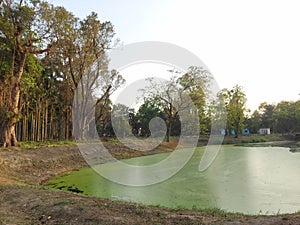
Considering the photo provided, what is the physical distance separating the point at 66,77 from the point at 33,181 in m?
10.8

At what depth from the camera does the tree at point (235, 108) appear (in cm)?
3034

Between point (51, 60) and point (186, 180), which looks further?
Result: point (51, 60)

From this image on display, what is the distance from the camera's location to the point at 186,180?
26.1 feet

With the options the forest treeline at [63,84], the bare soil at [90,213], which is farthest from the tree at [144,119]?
the bare soil at [90,213]

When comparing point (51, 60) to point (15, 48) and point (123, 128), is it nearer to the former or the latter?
point (15, 48)

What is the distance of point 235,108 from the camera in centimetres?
3094

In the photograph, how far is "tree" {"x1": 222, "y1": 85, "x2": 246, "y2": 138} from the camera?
30344 mm


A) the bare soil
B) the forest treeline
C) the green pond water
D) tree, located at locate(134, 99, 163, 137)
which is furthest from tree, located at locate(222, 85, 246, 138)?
the bare soil

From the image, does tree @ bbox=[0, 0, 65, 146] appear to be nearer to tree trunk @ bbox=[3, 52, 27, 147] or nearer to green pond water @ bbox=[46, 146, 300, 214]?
tree trunk @ bbox=[3, 52, 27, 147]

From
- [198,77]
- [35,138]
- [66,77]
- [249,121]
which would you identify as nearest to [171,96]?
[198,77]

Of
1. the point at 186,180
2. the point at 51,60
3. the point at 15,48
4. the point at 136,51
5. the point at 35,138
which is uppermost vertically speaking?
the point at 51,60

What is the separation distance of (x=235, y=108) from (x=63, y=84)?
2043cm

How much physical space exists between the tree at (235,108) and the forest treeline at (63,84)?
0.13 meters

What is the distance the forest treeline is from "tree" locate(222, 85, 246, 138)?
0.44 ft
